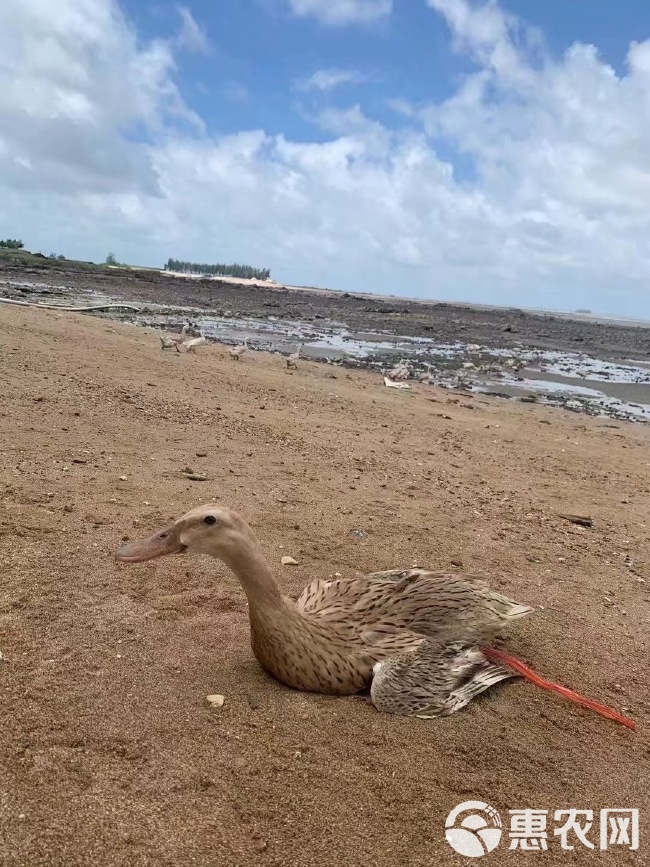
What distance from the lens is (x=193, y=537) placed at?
3.27 metres

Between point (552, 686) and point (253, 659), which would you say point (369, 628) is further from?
point (552, 686)

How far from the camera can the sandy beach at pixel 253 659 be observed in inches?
101

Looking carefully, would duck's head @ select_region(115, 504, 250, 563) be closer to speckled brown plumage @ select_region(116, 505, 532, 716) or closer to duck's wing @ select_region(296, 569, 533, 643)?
speckled brown plumage @ select_region(116, 505, 532, 716)

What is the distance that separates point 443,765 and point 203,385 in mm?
9292

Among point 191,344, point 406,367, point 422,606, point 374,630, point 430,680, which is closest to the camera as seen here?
point 430,680

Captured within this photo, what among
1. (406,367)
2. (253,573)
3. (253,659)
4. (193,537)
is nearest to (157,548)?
(193,537)

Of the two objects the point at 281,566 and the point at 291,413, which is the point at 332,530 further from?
the point at 291,413

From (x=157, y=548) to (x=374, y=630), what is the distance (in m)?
Answer: 1.35

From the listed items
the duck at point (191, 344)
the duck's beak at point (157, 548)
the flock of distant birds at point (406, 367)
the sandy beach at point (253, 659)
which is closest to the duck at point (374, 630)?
the duck's beak at point (157, 548)

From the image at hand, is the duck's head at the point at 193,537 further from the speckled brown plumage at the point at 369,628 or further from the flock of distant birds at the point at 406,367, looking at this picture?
the flock of distant birds at the point at 406,367

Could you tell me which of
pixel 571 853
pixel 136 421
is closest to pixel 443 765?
pixel 571 853

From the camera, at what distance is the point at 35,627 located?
11.9 feet

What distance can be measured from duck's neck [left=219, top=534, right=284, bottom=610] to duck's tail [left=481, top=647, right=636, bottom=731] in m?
1.42

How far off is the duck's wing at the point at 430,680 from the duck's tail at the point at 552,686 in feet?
0.48
